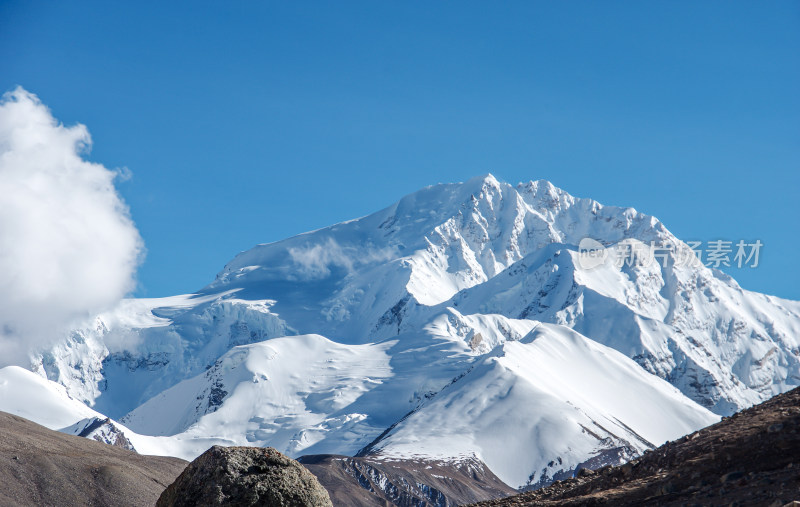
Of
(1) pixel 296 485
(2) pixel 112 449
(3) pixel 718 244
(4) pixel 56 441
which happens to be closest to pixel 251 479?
(1) pixel 296 485

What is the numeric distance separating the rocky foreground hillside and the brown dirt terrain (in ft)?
225

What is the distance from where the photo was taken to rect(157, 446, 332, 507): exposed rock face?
65.6 feet

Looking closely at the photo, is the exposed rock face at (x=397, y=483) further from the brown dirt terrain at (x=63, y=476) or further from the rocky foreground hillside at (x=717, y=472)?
the rocky foreground hillside at (x=717, y=472)

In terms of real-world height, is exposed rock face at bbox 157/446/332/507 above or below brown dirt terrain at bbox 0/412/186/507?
below

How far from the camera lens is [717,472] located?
20922 mm

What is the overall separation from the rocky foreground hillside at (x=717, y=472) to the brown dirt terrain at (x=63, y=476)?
225 feet

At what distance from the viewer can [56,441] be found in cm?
10306

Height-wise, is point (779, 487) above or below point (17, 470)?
below

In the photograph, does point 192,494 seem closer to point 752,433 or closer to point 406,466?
point 752,433

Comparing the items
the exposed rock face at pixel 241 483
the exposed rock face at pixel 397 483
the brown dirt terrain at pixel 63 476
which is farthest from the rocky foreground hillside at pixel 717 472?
the exposed rock face at pixel 397 483

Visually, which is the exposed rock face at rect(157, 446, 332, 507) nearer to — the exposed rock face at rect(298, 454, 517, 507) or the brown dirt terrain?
the brown dirt terrain

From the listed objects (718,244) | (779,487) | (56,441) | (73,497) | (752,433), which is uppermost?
(718,244)

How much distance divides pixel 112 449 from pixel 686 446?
10153 cm

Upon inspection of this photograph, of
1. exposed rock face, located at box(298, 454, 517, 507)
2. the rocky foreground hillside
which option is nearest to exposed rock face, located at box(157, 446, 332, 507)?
the rocky foreground hillside
